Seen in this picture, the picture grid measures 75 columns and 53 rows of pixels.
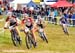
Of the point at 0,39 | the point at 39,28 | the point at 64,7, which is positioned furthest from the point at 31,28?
the point at 64,7

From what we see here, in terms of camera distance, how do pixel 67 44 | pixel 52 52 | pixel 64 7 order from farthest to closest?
pixel 64 7 < pixel 67 44 < pixel 52 52

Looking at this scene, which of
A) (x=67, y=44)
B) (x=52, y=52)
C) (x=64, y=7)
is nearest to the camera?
(x=52, y=52)

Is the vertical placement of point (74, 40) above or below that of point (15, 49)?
below

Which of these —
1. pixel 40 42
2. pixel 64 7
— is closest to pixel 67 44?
pixel 40 42

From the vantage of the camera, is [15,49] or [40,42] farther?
[40,42]

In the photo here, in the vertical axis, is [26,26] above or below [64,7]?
above

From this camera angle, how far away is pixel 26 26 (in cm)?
1839

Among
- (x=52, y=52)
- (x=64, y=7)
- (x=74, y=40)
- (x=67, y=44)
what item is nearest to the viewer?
(x=52, y=52)

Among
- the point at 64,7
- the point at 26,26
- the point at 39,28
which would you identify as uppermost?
the point at 26,26

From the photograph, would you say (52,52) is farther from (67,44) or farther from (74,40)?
(74,40)

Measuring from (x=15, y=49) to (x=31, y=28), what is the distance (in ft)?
4.66

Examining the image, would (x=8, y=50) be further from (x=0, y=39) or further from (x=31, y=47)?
(x=0, y=39)

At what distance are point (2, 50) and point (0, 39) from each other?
3.93 m

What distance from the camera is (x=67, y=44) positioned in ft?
69.4
